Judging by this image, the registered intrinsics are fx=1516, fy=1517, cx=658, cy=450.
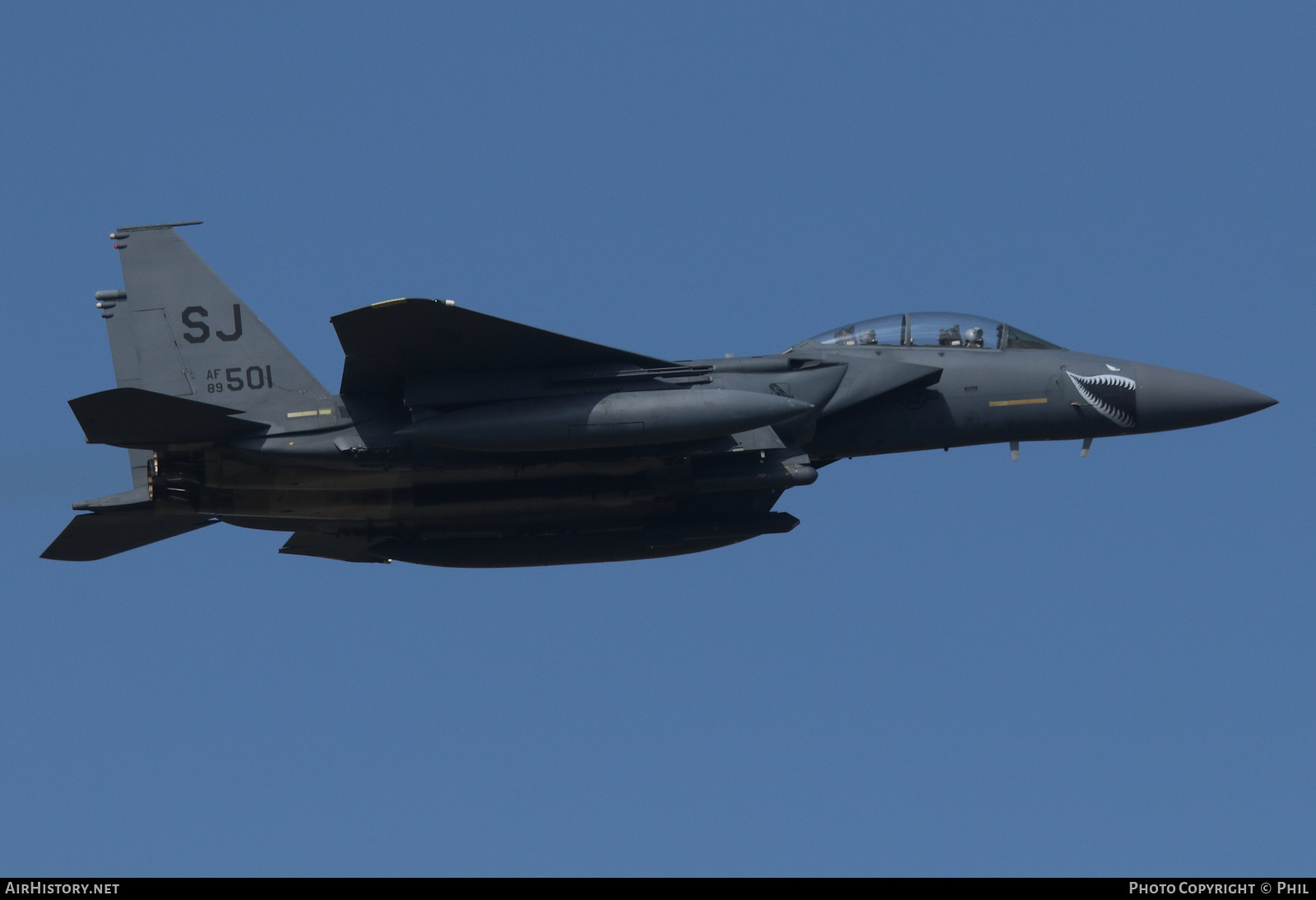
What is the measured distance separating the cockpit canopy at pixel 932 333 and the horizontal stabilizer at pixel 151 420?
7094 millimetres

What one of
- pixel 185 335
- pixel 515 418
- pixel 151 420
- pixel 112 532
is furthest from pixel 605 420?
pixel 112 532

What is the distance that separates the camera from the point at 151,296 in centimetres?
1894

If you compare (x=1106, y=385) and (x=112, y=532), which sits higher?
(x=1106, y=385)

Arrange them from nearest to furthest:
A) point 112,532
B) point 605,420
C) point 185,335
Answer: point 605,420 < point 185,335 < point 112,532

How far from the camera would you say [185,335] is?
61.6 feet

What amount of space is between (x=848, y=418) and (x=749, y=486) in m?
1.63

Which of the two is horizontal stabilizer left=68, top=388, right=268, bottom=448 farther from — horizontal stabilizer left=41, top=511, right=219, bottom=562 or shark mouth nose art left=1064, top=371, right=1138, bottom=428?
shark mouth nose art left=1064, top=371, right=1138, bottom=428

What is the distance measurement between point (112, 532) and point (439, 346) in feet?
18.6

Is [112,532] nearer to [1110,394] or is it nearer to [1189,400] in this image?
[1110,394]

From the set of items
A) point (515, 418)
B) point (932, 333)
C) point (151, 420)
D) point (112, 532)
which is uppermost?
point (932, 333)

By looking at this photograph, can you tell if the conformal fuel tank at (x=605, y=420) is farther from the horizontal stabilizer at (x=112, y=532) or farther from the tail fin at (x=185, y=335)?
the horizontal stabilizer at (x=112, y=532)

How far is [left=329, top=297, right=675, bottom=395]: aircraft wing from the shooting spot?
16.3 m

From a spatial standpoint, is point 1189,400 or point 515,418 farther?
point 1189,400

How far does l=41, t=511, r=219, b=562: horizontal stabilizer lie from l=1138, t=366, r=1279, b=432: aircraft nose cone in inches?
470
